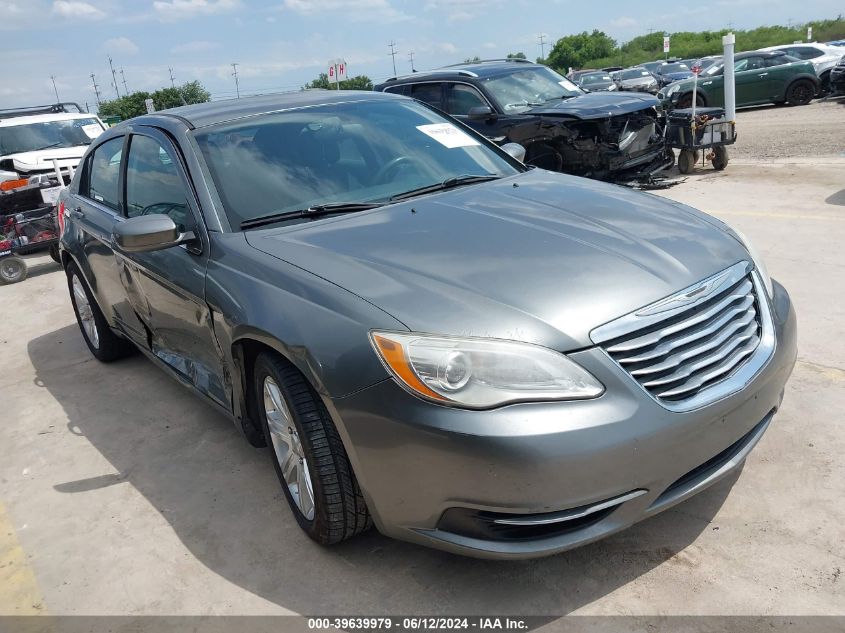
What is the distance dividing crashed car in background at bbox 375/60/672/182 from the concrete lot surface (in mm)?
4436

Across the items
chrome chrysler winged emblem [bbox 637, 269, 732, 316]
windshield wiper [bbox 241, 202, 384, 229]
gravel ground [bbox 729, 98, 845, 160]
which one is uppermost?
windshield wiper [bbox 241, 202, 384, 229]

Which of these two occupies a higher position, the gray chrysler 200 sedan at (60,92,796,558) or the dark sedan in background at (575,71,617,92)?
the gray chrysler 200 sedan at (60,92,796,558)

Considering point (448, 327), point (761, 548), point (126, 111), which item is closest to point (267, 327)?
point (448, 327)

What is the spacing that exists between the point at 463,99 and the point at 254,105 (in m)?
6.11

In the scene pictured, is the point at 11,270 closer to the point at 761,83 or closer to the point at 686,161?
the point at 686,161

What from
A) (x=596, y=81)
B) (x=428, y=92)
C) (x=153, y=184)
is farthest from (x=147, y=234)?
(x=596, y=81)

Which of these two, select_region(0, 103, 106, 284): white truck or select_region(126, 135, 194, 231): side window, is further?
select_region(0, 103, 106, 284): white truck

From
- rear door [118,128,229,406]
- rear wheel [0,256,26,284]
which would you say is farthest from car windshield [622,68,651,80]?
rear door [118,128,229,406]

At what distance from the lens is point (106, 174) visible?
4.79m

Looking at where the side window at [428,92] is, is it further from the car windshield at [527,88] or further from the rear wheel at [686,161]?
the rear wheel at [686,161]

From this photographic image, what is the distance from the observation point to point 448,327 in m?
2.35

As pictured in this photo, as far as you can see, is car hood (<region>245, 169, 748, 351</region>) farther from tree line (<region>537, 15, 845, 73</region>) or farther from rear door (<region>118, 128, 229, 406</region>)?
tree line (<region>537, 15, 845, 73</region>)

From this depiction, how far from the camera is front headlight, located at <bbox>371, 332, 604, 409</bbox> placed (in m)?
2.26

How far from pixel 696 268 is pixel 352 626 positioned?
5.48 feet
